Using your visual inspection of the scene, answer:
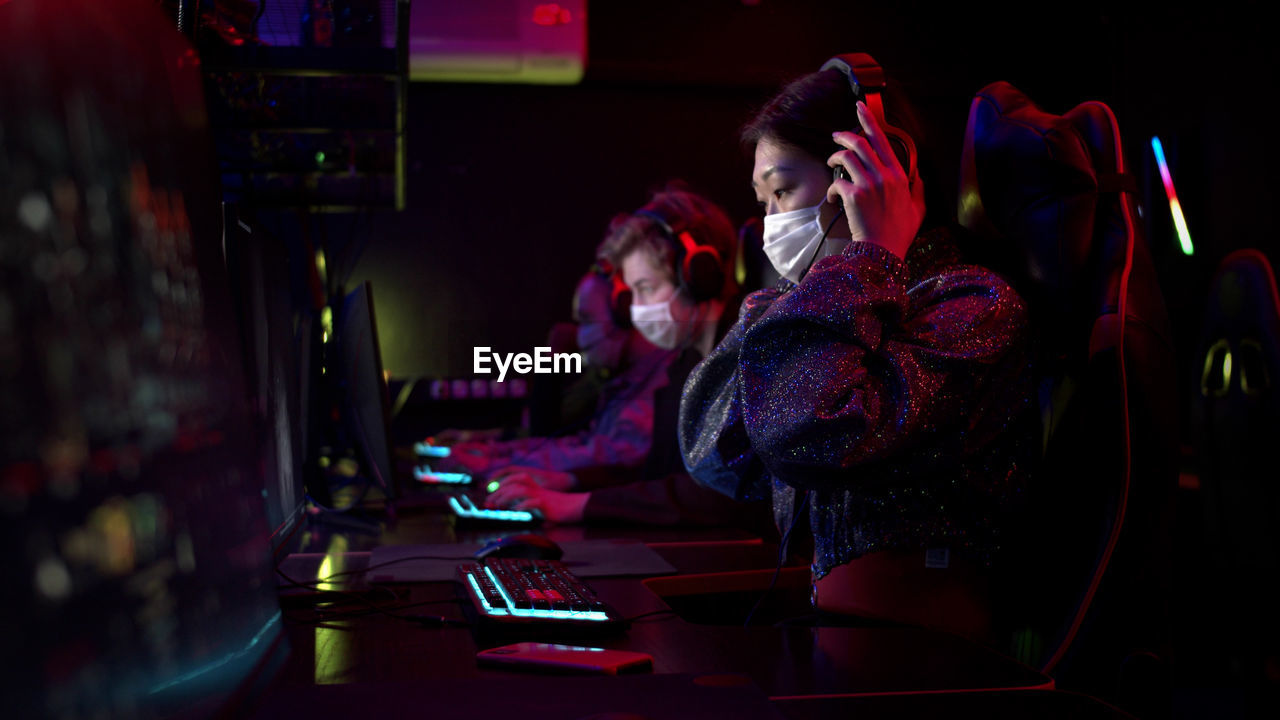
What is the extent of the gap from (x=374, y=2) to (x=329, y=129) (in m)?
0.48

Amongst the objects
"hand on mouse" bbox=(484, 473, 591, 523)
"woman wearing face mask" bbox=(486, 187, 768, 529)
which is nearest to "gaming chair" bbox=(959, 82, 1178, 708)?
"woman wearing face mask" bbox=(486, 187, 768, 529)

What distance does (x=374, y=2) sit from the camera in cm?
137

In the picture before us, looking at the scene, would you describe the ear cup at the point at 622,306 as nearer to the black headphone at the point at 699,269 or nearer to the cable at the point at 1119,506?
the black headphone at the point at 699,269

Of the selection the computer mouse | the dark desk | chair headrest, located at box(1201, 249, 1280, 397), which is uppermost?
chair headrest, located at box(1201, 249, 1280, 397)

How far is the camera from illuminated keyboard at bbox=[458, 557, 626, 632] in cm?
82

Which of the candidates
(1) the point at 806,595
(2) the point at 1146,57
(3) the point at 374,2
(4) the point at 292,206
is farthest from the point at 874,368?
(2) the point at 1146,57

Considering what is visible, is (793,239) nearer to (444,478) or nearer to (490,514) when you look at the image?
(490,514)

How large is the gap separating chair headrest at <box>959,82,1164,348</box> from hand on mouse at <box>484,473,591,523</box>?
0.81 meters

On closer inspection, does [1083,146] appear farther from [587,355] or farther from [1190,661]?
[587,355]

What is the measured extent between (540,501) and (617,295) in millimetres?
1285

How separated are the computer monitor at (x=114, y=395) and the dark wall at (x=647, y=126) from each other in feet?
10.5

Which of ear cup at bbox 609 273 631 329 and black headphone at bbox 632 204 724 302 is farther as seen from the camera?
ear cup at bbox 609 273 631 329

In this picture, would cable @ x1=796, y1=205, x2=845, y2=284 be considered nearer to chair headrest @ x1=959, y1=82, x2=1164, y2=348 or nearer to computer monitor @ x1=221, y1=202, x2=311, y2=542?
chair headrest @ x1=959, y1=82, x2=1164, y2=348

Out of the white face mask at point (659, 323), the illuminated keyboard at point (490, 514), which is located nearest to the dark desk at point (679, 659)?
the illuminated keyboard at point (490, 514)
